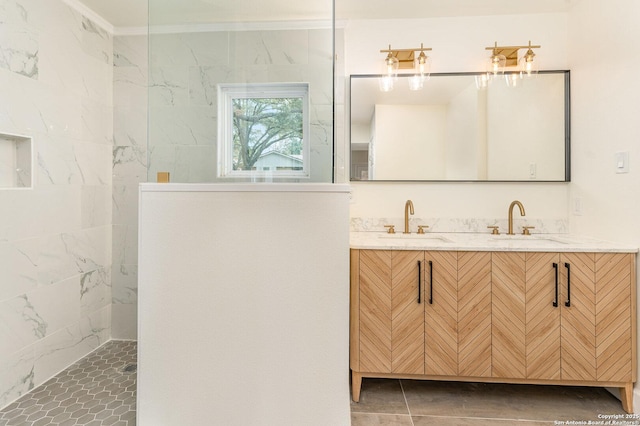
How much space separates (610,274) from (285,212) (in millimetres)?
1762

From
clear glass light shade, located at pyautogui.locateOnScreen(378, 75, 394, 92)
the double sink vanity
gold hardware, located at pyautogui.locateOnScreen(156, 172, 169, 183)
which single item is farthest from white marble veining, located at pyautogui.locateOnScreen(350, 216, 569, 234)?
gold hardware, located at pyautogui.locateOnScreen(156, 172, 169, 183)

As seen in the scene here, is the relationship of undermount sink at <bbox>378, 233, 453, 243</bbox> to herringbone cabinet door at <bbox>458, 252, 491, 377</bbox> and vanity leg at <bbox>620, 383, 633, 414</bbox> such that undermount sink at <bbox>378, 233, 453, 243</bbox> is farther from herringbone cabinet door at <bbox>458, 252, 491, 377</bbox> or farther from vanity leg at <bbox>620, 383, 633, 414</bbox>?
vanity leg at <bbox>620, 383, 633, 414</bbox>

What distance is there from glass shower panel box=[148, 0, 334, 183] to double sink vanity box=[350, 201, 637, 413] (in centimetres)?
74

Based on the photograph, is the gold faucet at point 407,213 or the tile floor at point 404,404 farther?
the gold faucet at point 407,213

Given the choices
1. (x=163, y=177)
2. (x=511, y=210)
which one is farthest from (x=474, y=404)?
(x=163, y=177)

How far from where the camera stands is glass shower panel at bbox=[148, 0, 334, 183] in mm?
1576

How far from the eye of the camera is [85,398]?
1924 mm

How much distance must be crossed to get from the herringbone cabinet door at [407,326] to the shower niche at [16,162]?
2239mm

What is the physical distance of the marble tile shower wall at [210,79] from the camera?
5.18 ft

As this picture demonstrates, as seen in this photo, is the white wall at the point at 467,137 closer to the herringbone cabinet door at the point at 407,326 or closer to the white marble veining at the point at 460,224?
the white marble veining at the point at 460,224

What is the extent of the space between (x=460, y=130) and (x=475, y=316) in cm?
130

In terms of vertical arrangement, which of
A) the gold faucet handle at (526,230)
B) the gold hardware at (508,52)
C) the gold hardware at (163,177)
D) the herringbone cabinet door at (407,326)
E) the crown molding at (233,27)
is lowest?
the herringbone cabinet door at (407,326)

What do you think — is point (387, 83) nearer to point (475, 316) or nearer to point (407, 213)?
point (407, 213)

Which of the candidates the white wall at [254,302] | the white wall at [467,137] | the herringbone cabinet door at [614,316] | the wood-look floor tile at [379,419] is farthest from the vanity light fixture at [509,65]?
the wood-look floor tile at [379,419]
